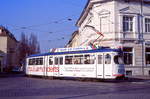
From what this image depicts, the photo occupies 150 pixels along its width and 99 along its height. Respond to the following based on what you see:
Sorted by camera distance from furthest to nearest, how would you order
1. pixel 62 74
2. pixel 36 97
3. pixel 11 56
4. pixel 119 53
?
pixel 11 56 → pixel 62 74 → pixel 119 53 → pixel 36 97

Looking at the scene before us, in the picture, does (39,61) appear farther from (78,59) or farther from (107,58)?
(107,58)

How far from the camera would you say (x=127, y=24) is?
33844 mm

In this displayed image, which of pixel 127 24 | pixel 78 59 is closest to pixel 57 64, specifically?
pixel 78 59

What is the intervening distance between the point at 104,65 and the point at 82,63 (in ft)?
8.25

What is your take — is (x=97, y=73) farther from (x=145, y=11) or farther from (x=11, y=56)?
(x=11, y=56)

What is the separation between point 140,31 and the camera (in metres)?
33.8

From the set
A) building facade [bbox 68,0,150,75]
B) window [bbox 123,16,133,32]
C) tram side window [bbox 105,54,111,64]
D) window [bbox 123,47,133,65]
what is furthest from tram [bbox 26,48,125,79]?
window [bbox 123,16,133,32]

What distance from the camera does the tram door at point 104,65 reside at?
2298cm

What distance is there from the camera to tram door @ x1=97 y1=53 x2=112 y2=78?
75.4ft

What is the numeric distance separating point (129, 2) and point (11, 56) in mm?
42714

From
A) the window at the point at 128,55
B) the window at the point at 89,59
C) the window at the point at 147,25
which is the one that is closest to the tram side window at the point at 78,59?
the window at the point at 89,59

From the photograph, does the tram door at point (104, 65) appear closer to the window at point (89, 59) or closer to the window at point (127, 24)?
the window at point (89, 59)

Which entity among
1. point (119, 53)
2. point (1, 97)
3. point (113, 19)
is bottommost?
point (1, 97)


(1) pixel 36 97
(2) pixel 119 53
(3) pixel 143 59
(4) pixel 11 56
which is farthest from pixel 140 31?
(4) pixel 11 56
